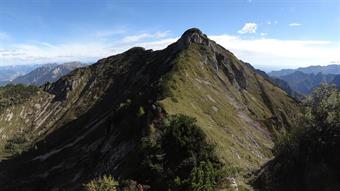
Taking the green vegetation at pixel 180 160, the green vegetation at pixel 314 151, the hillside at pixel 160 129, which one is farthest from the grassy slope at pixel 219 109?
the green vegetation at pixel 314 151

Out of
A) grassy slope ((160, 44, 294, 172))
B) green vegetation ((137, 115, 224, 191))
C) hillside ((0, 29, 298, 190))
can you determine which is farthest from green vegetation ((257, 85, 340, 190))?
grassy slope ((160, 44, 294, 172))

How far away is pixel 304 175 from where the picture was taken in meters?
52.7

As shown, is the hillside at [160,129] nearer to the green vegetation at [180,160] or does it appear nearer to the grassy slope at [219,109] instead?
the grassy slope at [219,109]

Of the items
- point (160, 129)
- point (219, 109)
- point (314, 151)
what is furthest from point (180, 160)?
point (219, 109)

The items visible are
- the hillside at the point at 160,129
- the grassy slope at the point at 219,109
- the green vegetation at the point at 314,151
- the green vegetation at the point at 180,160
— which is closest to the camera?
the green vegetation at the point at 314,151

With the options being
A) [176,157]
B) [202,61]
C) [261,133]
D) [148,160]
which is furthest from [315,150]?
[202,61]

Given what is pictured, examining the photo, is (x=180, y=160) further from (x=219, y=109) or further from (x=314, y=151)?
(x=219, y=109)

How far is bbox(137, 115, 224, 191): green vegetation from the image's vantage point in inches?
2282

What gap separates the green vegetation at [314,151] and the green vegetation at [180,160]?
985 cm

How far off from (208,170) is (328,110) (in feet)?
68.8

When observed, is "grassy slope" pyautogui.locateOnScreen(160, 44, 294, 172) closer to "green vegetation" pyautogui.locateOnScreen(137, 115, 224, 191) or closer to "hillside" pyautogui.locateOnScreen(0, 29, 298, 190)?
"hillside" pyautogui.locateOnScreen(0, 29, 298, 190)

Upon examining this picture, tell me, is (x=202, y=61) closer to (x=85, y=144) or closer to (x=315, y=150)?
(x=85, y=144)

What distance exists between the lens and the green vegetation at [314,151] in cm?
5084

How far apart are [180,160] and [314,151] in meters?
22.9
